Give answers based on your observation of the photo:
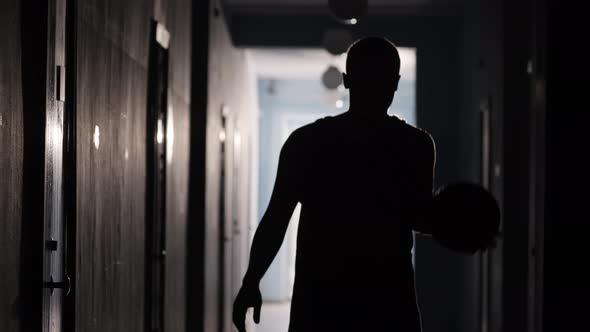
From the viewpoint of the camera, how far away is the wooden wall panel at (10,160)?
2.02 meters

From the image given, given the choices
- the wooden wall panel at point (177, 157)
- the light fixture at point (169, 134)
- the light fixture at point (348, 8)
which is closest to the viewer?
the light fixture at point (169, 134)

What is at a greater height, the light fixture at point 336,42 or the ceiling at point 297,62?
the ceiling at point 297,62

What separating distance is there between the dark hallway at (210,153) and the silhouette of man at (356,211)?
0.6 inches

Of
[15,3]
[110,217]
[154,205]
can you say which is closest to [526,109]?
[154,205]

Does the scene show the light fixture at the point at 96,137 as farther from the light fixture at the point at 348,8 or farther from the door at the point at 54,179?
the light fixture at the point at 348,8

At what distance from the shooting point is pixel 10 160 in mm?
2080

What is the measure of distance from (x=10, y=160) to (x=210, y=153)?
453cm

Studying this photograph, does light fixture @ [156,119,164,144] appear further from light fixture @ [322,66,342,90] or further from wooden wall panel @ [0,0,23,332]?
light fixture @ [322,66,342,90]

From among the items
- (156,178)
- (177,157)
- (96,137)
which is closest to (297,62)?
(177,157)

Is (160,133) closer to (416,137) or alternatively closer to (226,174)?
(416,137)

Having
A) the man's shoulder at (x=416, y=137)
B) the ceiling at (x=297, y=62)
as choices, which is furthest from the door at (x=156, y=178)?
the ceiling at (x=297, y=62)

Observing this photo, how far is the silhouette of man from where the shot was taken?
2.15 meters

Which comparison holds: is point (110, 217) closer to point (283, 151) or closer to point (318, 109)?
point (283, 151)

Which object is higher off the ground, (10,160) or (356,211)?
(10,160)
